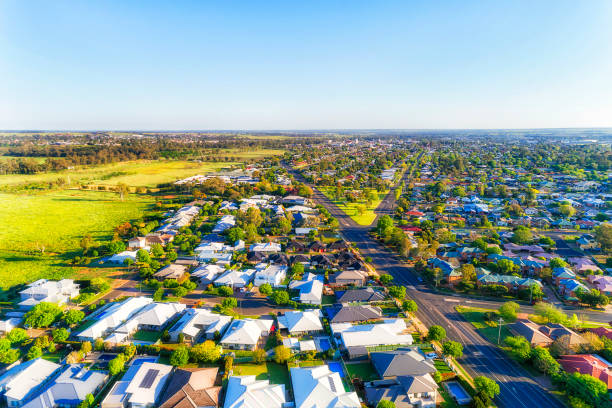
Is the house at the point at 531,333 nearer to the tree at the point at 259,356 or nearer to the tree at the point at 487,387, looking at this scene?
the tree at the point at 487,387

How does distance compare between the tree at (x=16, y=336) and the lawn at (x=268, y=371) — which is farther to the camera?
the tree at (x=16, y=336)

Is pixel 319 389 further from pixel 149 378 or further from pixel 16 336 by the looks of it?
pixel 16 336

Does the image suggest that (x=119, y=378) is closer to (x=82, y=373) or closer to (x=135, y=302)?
(x=82, y=373)

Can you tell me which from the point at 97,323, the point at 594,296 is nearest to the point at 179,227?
the point at 97,323

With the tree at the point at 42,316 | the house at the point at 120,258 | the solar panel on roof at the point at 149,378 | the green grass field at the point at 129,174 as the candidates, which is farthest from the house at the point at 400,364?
the green grass field at the point at 129,174

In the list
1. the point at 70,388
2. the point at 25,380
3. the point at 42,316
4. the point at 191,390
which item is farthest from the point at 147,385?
the point at 42,316

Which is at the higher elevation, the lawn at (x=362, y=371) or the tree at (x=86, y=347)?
the tree at (x=86, y=347)

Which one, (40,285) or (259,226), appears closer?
(40,285)
